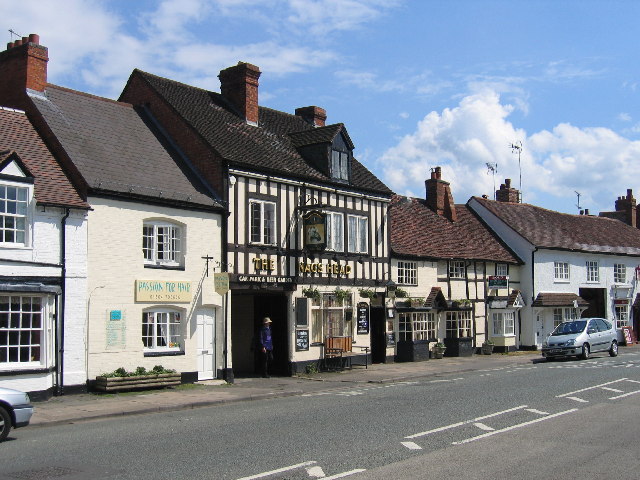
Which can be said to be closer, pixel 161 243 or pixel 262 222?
pixel 161 243

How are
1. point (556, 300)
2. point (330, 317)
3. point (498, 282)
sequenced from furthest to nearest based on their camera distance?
point (556, 300)
point (498, 282)
point (330, 317)

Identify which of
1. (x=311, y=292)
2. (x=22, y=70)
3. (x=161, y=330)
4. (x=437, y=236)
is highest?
(x=22, y=70)

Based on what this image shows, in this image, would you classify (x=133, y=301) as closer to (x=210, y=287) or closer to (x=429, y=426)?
(x=210, y=287)

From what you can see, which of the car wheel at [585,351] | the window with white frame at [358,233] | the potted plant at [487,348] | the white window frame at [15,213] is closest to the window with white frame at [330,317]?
the window with white frame at [358,233]

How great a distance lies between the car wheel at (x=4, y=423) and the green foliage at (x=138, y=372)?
21.9 ft

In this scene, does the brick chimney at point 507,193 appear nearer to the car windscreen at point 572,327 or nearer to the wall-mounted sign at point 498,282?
the wall-mounted sign at point 498,282

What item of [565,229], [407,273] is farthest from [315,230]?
[565,229]

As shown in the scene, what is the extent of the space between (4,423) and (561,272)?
34.8 meters

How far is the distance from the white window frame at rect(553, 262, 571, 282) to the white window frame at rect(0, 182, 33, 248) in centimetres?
3053

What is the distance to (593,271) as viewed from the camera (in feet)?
144

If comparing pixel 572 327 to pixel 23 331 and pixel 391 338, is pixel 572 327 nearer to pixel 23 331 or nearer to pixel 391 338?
pixel 391 338

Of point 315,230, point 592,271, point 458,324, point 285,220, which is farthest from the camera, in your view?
point 592,271

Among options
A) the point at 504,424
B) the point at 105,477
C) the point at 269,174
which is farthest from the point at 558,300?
the point at 105,477

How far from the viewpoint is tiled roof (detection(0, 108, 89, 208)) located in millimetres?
18125
